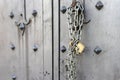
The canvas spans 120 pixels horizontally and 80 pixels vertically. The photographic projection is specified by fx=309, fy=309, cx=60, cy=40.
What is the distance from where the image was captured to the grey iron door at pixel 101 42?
98cm

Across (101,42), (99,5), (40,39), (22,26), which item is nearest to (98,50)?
(101,42)

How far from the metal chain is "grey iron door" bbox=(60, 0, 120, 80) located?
0.03 metres

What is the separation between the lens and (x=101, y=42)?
101 centimetres

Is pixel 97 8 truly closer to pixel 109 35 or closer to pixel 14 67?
pixel 109 35

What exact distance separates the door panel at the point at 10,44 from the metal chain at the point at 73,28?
0.28 meters

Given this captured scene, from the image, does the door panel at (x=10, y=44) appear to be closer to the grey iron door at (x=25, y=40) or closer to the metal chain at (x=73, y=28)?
the grey iron door at (x=25, y=40)

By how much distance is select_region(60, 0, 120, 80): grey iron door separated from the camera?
980 mm

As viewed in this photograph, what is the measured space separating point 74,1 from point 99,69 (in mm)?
239

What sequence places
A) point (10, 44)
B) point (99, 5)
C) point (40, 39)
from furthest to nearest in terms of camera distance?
point (10, 44)
point (40, 39)
point (99, 5)

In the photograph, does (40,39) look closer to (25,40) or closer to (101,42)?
(25,40)

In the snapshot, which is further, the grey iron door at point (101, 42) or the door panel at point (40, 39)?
the door panel at point (40, 39)

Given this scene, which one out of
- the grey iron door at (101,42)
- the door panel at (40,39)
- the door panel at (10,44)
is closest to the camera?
the grey iron door at (101,42)

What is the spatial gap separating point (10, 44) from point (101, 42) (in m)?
0.45

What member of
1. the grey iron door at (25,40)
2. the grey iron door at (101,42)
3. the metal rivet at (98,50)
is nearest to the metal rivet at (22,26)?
the grey iron door at (25,40)
